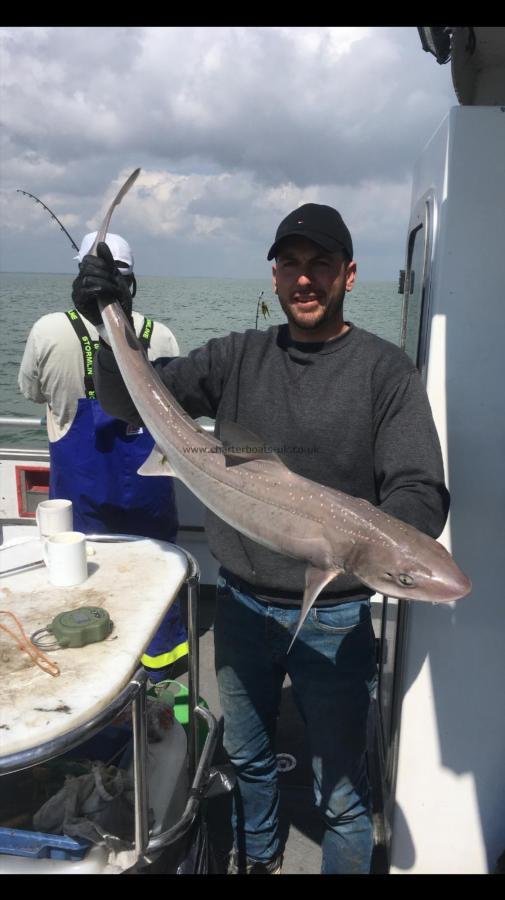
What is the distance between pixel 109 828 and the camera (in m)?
2.32

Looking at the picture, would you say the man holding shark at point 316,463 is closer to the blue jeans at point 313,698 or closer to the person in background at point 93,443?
the blue jeans at point 313,698

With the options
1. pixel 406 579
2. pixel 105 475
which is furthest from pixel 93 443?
pixel 406 579

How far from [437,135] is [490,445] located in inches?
50.6

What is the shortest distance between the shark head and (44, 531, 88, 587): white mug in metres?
1.19

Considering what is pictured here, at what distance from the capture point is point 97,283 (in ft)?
9.07

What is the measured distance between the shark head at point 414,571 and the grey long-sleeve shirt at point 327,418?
0.27 m

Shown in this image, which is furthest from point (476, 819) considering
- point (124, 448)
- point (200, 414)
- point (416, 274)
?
point (124, 448)

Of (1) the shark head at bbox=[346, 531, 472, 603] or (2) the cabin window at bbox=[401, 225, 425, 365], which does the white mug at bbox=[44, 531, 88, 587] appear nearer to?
(1) the shark head at bbox=[346, 531, 472, 603]

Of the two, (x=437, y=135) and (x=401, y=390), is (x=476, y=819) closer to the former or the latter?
(x=401, y=390)

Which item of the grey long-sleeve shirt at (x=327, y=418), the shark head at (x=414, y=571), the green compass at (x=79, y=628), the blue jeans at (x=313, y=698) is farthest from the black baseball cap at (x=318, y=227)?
the green compass at (x=79, y=628)

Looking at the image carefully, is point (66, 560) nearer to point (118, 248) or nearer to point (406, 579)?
point (406, 579)

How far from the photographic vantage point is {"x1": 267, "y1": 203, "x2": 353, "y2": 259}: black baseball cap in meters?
2.34

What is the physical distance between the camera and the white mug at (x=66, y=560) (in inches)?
96.5

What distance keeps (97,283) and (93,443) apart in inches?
57.3
